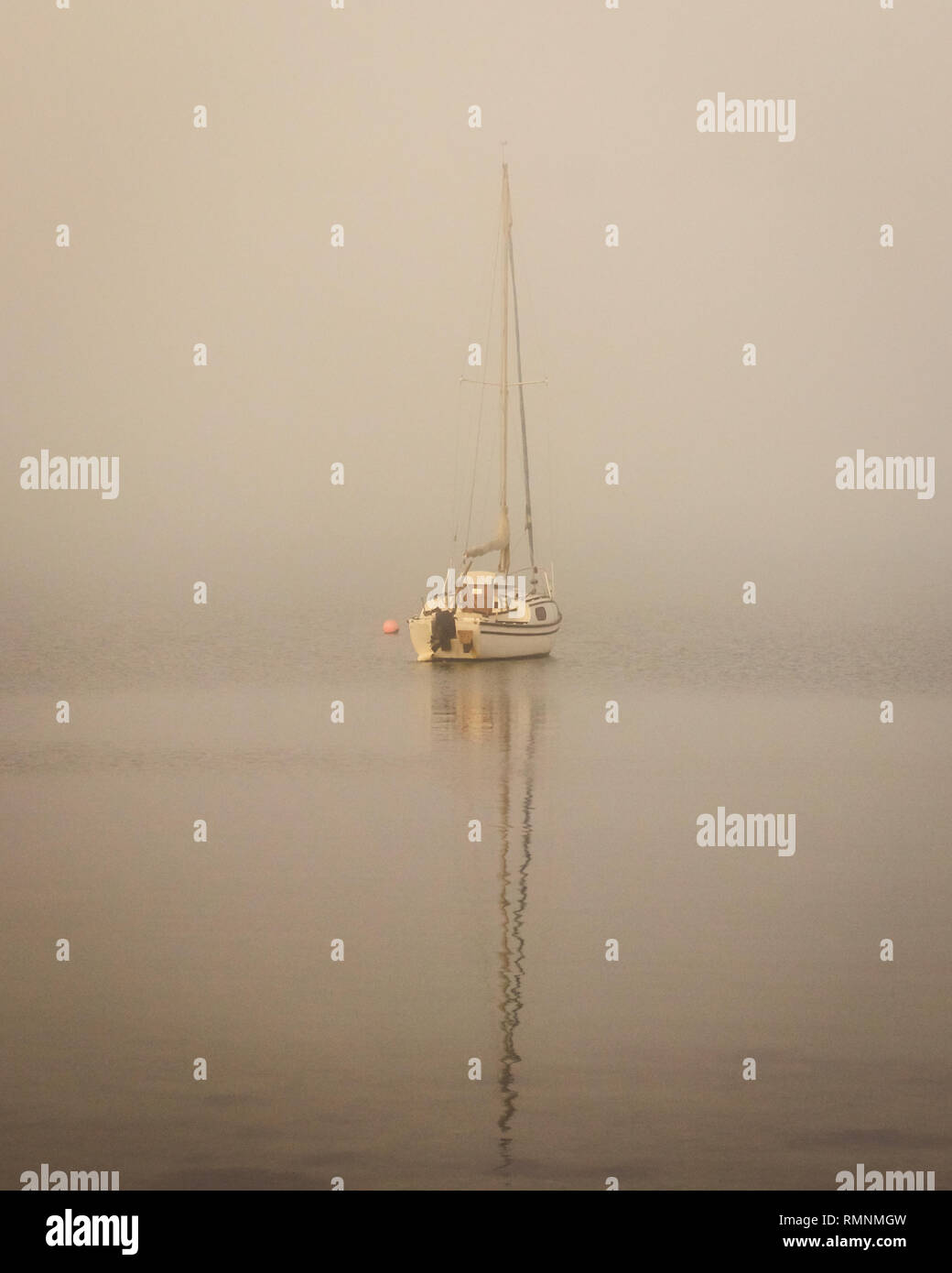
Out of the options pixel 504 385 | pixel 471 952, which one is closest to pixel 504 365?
pixel 504 385

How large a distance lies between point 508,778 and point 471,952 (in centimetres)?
1068

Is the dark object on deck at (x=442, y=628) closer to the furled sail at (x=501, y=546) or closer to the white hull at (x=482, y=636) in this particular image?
the white hull at (x=482, y=636)

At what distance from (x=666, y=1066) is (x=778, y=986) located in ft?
8.63

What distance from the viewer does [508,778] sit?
27.5 metres

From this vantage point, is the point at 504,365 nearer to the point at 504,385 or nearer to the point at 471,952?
the point at 504,385

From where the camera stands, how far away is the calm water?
12.0 m

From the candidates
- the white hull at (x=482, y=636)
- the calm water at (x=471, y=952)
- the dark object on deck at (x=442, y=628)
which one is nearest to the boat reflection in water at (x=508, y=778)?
the calm water at (x=471, y=952)

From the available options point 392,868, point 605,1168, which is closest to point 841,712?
point 392,868

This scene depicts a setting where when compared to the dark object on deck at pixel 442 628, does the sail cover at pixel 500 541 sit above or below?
above

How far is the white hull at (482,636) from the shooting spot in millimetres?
46000

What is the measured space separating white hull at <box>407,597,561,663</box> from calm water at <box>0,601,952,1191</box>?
10.4 meters

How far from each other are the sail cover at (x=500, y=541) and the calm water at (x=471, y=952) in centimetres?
1445

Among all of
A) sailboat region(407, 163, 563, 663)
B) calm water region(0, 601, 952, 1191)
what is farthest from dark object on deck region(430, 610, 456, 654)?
calm water region(0, 601, 952, 1191)
